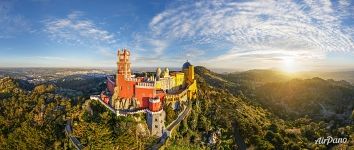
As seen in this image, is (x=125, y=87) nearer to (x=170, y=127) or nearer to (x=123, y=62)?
(x=123, y=62)

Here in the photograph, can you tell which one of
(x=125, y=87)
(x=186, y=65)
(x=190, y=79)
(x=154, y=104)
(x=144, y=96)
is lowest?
(x=154, y=104)

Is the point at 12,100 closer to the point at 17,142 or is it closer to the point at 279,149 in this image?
the point at 17,142

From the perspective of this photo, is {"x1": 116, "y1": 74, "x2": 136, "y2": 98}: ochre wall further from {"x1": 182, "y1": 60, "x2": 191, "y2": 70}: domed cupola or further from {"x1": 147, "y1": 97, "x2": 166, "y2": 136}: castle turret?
{"x1": 182, "y1": 60, "x2": 191, "y2": 70}: domed cupola

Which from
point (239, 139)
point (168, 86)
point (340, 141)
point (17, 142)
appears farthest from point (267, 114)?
point (17, 142)

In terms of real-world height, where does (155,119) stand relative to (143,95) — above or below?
below

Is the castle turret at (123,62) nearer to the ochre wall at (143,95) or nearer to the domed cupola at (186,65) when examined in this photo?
the ochre wall at (143,95)

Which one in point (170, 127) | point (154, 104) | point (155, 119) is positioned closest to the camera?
point (155, 119)

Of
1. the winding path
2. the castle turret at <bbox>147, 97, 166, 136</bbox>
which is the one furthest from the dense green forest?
the castle turret at <bbox>147, 97, 166, 136</bbox>

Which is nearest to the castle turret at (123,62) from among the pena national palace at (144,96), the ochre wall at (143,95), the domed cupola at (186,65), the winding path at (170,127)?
the pena national palace at (144,96)

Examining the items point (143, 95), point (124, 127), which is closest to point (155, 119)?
point (124, 127)
